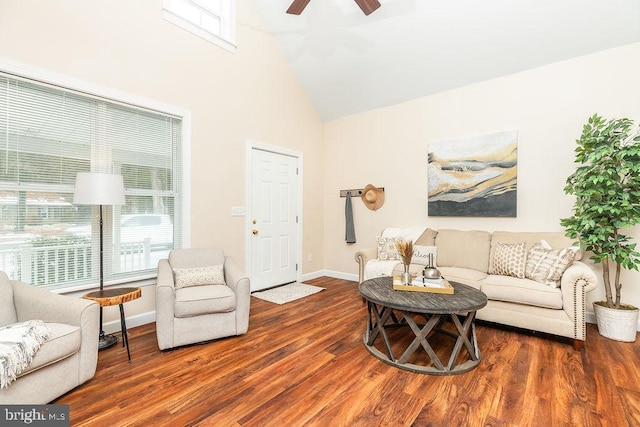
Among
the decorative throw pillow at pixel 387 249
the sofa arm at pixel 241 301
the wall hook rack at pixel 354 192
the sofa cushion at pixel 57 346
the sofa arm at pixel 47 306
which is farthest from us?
the wall hook rack at pixel 354 192

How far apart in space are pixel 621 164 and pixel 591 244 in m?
0.74

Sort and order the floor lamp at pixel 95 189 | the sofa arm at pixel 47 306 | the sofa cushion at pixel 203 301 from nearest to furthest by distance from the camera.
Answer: the sofa arm at pixel 47 306, the floor lamp at pixel 95 189, the sofa cushion at pixel 203 301

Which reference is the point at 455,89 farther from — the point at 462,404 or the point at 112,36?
the point at 112,36

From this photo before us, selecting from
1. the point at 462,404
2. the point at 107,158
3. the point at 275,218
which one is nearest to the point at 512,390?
the point at 462,404

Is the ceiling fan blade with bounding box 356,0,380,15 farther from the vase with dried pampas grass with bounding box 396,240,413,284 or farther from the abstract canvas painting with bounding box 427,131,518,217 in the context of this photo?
the vase with dried pampas grass with bounding box 396,240,413,284

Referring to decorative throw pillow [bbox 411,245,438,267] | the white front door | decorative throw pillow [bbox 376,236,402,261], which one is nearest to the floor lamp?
the white front door

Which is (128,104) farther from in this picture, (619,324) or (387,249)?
(619,324)

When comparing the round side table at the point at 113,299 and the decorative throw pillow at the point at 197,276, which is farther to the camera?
the decorative throw pillow at the point at 197,276

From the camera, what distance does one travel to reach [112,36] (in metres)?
2.75

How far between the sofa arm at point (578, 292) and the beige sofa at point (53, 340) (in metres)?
3.66

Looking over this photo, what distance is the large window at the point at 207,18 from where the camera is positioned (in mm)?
3223

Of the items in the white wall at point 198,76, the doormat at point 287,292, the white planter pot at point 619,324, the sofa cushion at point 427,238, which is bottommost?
the doormat at point 287,292

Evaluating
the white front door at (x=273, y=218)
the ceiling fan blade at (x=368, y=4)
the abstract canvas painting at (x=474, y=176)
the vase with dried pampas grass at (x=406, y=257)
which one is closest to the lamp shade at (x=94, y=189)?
the white front door at (x=273, y=218)

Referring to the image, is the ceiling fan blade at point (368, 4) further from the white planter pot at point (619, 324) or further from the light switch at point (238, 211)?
the white planter pot at point (619, 324)
